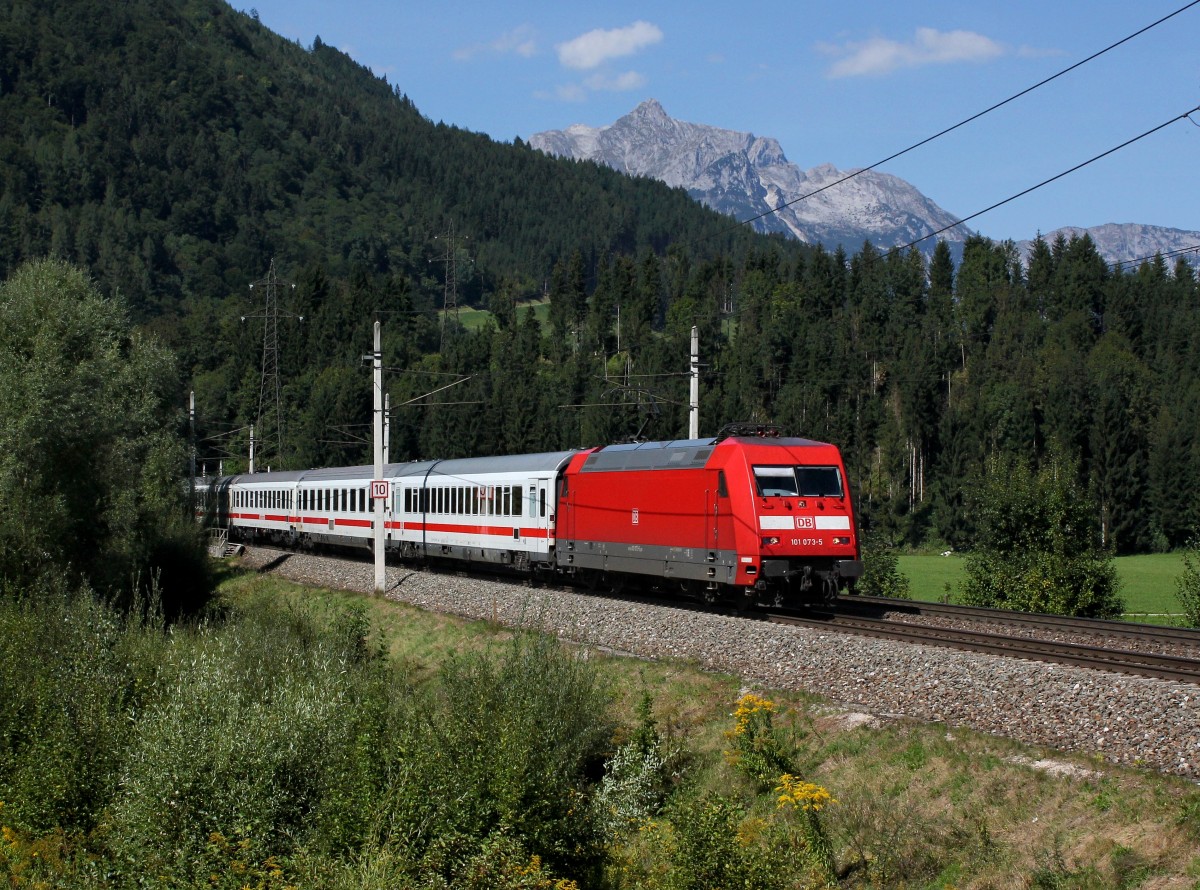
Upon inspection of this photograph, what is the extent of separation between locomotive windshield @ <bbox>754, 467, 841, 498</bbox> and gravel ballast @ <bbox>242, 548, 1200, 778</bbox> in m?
2.67

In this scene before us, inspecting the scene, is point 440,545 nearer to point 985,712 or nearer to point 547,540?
point 547,540

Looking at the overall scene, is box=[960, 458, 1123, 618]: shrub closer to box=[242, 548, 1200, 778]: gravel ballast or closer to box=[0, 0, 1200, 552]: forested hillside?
box=[242, 548, 1200, 778]: gravel ballast

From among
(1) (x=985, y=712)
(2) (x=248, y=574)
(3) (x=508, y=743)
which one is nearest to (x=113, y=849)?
(3) (x=508, y=743)

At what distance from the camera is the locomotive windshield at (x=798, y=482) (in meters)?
22.4

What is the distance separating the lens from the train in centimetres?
2234

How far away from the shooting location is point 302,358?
12775 centimetres

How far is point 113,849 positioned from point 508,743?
4.11m

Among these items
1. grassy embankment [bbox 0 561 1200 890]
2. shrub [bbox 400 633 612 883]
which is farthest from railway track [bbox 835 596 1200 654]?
shrub [bbox 400 633 612 883]

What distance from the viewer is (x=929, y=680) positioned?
1512 cm

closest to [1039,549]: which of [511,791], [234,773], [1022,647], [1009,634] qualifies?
[1009,634]

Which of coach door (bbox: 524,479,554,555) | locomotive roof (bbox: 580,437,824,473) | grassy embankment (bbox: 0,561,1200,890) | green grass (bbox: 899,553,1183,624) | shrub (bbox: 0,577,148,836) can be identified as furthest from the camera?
green grass (bbox: 899,553,1183,624)

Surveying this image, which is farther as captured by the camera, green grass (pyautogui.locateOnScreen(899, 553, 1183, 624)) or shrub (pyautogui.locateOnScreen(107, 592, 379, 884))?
green grass (pyautogui.locateOnScreen(899, 553, 1183, 624))

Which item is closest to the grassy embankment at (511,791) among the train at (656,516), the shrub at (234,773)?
the shrub at (234,773)

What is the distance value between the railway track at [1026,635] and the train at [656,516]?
1.28m
